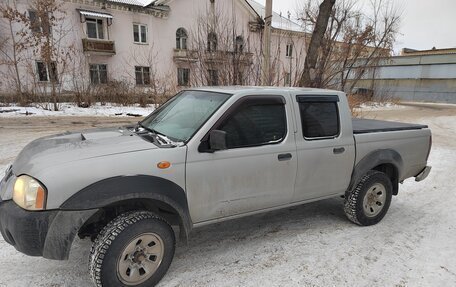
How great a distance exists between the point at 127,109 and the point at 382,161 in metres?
14.8

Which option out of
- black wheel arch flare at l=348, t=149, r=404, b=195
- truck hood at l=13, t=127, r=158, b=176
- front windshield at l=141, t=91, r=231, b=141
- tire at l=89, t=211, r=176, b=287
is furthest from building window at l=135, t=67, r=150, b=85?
tire at l=89, t=211, r=176, b=287

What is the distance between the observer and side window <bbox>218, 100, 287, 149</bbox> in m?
3.04

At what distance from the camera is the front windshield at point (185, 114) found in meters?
3.02

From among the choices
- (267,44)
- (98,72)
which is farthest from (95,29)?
(267,44)

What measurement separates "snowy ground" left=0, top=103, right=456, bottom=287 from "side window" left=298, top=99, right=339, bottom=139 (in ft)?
4.30

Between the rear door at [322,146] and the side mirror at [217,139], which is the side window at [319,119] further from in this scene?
the side mirror at [217,139]

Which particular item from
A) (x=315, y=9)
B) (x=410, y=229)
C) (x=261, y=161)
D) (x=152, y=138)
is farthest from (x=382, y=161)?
(x=315, y=9)

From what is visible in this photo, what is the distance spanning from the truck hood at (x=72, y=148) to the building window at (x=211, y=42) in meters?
5.98

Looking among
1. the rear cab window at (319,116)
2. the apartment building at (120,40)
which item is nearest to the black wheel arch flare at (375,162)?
the rear cab window at (319,116)

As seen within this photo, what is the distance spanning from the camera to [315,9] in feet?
50.8

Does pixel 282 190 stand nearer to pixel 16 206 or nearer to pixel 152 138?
pixel 152 138

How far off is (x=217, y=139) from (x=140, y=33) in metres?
24.6

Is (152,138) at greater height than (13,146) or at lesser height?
greater

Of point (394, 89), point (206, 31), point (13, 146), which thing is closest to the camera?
point (13, 146)
